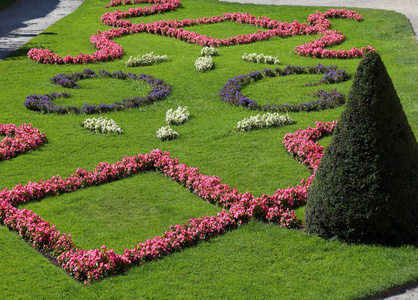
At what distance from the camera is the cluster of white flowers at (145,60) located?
18.1 metres

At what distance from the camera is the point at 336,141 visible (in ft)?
27.5

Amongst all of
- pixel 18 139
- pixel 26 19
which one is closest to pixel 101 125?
pixel 18 139

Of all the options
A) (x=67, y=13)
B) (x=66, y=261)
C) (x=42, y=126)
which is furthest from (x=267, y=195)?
(x=67, y=13)

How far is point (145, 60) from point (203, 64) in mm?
2219

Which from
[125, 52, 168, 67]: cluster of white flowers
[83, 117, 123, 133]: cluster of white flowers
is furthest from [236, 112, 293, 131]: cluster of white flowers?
[125, 52, 168, 67]: cluster of white flowers

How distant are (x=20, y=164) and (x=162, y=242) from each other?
486 cm

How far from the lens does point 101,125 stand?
13336 mm

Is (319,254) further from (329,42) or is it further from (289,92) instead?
(329,42)

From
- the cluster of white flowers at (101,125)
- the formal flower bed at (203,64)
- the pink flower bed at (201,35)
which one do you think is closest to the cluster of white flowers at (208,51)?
the formal flower bed at (203,64)

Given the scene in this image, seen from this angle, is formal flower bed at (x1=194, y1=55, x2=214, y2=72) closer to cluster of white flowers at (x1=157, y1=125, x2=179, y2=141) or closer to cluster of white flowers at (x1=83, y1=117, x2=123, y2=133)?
cluster of white flowers at (x1=83, y1=117, x2=123, y2=133)

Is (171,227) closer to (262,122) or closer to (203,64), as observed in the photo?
(262,122)

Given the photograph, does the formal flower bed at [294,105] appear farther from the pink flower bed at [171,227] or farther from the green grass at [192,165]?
the pink flower bed at [171,227]

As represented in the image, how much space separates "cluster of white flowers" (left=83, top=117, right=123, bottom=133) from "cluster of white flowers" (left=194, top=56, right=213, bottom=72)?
4565mm

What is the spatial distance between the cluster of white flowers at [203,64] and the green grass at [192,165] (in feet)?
0.74
